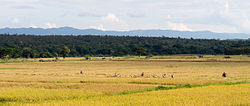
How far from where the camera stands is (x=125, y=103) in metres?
24.0

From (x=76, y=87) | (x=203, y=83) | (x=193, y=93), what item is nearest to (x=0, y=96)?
(x=76, y=87)

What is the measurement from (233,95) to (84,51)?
5860 inches

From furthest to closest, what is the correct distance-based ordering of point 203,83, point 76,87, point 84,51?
point 84,51
point 203,83
point 76,87

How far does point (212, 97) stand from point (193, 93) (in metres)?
2.90

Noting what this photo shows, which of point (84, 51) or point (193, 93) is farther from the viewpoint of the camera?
point (84, 51)

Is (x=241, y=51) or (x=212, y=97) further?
(x=241, y=51)

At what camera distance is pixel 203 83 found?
38.6 meters

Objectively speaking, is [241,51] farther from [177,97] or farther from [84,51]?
[177,97]

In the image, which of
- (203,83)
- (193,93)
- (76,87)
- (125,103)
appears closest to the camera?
(125,103)

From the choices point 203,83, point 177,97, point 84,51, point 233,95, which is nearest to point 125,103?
point 177,97

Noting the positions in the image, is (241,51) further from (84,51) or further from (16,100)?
(16,100)

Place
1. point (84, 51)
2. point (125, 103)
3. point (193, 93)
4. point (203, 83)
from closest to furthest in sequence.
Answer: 1. point (125, 103)
2. point (193, 93)
3. point (203, 83)
4. point (84, 51)

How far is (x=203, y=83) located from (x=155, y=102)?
15590mm

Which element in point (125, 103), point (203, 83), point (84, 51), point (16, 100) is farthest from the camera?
point (84, 51)
